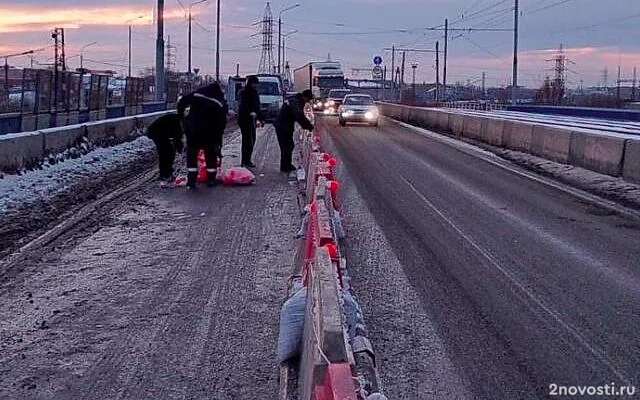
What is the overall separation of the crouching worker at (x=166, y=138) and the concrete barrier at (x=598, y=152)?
29.2ft

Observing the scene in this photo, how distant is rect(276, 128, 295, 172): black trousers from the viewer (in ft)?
70.9

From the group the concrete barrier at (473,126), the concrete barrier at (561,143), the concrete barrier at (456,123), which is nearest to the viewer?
the concrete barrier at (561,143)

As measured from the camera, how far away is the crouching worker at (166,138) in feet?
62.6

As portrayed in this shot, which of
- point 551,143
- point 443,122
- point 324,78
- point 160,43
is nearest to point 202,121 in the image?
point 551,143

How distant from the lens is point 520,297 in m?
9.22

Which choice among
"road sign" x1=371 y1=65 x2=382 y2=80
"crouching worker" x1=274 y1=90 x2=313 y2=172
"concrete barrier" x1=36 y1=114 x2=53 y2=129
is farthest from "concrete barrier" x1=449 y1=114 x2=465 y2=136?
"road sign" x1=371 y1=65 x2=382 y2=80

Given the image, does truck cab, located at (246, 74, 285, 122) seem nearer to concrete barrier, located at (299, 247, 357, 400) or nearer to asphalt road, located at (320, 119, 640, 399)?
asphalt road, located at (320, 119, 640, 399)

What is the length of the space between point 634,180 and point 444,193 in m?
4.33

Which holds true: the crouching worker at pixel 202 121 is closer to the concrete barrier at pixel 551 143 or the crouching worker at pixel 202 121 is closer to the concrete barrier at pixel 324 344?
the concrete barrier at pixel 551 143

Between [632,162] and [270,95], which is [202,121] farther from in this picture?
[270,95]

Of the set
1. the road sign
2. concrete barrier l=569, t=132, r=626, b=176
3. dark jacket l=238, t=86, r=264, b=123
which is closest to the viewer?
concrete barrier l=569, t=132, r=626, b=176

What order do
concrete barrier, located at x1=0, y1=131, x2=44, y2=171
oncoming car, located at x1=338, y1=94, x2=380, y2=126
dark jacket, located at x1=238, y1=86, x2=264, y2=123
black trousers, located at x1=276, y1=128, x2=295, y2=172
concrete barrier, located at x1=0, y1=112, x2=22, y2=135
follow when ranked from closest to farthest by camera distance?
concrete barrier, located at x1=0, y1=131, x2=44, y2=171 < black trousers, located at x1=276, y1=128, x2=295, y2=172 < dark jacket, located at x1=238, y1=86, x2=264, y2=123 < concrete barrier, located at x1=0, y1=112, x2=22, y2=135 < oncoming car, located at x1=338, y1=94, x2=380, y2=126

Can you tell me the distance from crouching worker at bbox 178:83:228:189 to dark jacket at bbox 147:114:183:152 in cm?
62

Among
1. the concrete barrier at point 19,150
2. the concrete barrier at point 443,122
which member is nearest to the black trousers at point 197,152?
the concrete barrier at point 19,150
